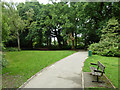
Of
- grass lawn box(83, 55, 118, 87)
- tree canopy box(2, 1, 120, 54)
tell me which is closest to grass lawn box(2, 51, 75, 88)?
tree canopy box(2, 1, 120, 54)

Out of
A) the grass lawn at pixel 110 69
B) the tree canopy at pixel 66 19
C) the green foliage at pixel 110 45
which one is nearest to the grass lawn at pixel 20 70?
the tree canopy at pixel 66 19

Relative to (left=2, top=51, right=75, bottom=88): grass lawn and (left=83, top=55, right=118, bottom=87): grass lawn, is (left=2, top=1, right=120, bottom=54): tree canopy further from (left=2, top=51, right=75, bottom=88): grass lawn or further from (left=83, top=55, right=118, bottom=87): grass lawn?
(left=83, top=55, right=118, bottom=87): grass lawn

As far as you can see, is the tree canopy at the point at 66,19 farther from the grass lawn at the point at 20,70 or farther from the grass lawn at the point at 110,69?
the grass lawn at the point at 110,69

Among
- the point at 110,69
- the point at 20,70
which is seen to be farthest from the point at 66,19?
the point at 20,70

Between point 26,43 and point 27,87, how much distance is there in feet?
92.7

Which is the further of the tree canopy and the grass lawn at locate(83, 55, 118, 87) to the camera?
the tree canopy

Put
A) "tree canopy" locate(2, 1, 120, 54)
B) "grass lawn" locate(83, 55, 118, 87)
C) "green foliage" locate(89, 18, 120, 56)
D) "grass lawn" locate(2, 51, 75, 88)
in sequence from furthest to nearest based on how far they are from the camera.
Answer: "tree canopy" locate(2, 1, 120, 54), "green foliage" locate(89, 18, 120, 56), "grass lawn" locate(83, 55, 118, 87), "grass lawn" locate(2, 51, 75, 88)

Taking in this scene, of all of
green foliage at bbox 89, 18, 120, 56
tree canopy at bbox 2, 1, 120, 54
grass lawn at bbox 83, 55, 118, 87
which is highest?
tree canopy at bbox 2, 1, 120, 54

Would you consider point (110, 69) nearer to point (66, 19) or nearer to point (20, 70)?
point (20, 70)

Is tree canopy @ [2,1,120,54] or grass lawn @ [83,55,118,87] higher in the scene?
tree canopy @ [2,1,120,54]

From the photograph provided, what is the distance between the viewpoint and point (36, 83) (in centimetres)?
477

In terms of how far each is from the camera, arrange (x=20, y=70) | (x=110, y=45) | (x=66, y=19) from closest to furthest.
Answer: (x=20, y=70), (x=110, y=45), (x=66, y=19)

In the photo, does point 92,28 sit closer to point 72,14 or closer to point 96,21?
point 96,21

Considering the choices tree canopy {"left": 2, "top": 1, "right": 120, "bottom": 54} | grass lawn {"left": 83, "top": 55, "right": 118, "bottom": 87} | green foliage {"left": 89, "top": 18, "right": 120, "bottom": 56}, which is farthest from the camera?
tree canopy {"left": 2, "top": 1, "right": 120, "bottom": 54}
